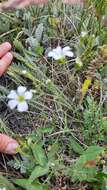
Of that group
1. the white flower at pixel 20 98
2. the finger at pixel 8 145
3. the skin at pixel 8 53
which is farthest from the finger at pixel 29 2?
the finger at pixel 8 145

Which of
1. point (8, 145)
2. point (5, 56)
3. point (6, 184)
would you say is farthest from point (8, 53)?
point (6, 184)

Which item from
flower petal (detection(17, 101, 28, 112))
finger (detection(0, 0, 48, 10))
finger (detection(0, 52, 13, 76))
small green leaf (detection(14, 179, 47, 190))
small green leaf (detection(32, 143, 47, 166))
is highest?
finger (detection(0, 0, 48, 10))

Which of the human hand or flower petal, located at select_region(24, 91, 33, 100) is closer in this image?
flower petal, located at select_region(24, 91, 33, 100)

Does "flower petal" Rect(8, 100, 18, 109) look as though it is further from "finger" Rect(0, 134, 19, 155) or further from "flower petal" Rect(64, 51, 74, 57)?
"flower petal" Rect(64, 51, 74, 57)

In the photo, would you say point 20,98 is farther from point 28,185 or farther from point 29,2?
point 29,2

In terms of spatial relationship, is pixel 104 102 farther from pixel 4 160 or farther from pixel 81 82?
pixel 4 160

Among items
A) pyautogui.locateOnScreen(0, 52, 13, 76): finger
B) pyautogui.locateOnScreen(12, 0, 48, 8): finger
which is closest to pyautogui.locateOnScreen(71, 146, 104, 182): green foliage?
pyautogui.locateOnScreen(0, 52, 13, 76): finger

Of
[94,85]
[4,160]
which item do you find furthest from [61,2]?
[4,160]
